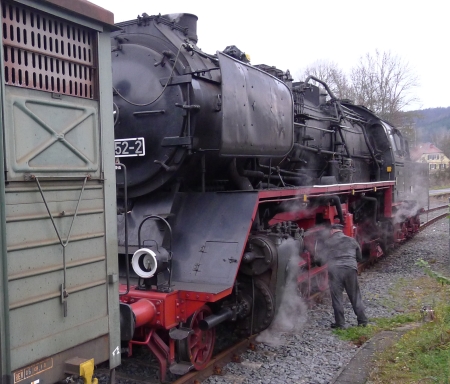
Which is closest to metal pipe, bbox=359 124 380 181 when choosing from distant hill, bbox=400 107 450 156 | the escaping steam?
the escaping steam

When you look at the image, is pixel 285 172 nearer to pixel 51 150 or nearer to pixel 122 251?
pixel 122 251

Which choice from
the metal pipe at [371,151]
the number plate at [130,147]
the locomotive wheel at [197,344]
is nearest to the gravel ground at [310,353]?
the locomotive wheel at [197,344]

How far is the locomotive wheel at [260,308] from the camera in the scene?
187 inches

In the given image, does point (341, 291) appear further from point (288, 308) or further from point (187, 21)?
point (187, 21)

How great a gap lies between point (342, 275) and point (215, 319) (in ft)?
7.97

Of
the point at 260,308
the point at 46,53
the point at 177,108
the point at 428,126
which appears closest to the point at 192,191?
the point at 177,108

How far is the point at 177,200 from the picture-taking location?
16.1 ft

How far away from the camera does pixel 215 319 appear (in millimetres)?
4230

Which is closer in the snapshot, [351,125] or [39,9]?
[39,9]

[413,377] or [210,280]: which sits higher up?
[210,280]

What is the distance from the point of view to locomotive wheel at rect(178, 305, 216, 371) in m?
4.12

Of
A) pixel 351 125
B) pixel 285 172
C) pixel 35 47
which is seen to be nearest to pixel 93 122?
pixel 35 47

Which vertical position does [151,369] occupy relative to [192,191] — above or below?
below

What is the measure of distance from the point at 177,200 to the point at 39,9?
8.33 ft
